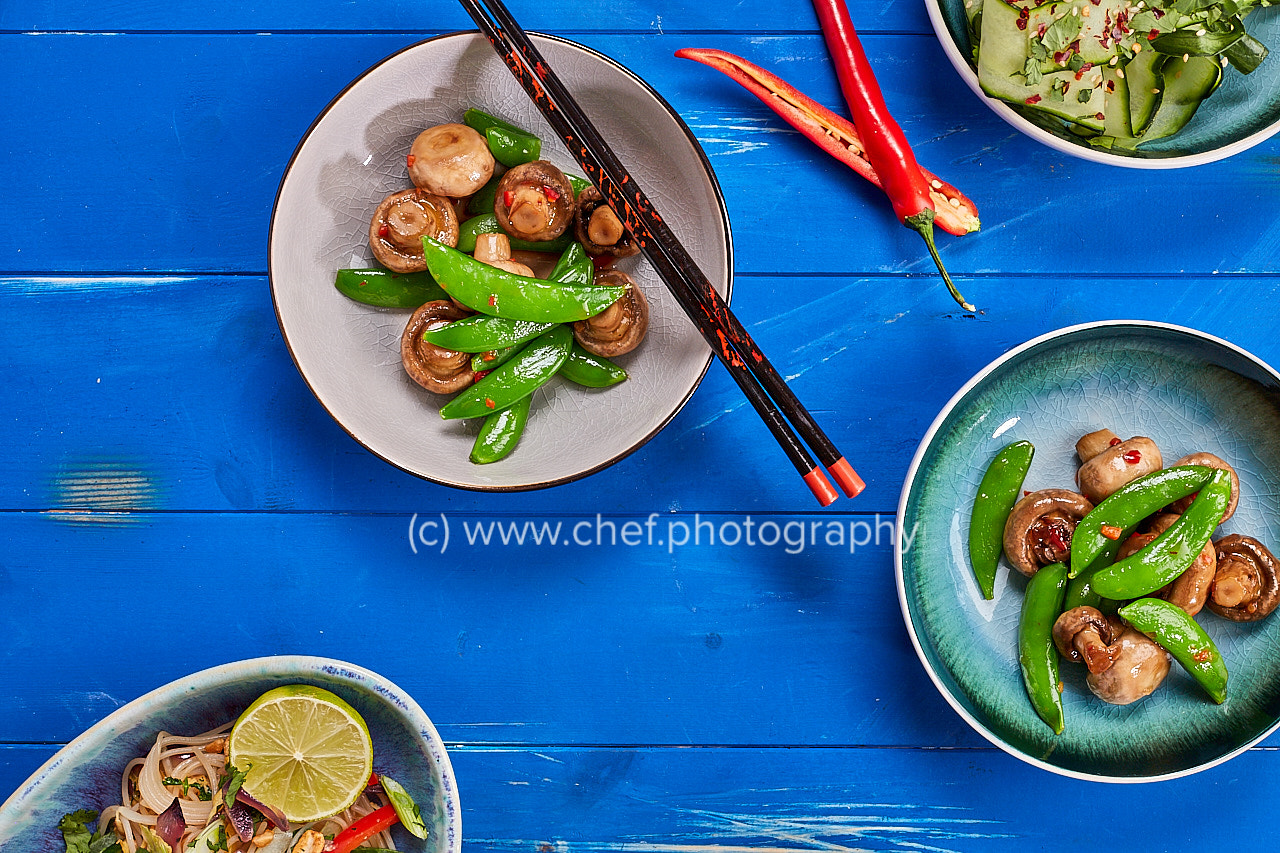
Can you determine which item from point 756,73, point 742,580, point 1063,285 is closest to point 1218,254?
point 1063,285

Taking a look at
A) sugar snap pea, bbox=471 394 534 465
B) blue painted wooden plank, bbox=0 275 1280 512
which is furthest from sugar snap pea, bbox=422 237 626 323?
blue painted wooden plank, bbox=0 275 1280 512

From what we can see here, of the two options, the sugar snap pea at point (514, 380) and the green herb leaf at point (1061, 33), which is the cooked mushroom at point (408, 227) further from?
the green herb leaf at point (1061, 33)

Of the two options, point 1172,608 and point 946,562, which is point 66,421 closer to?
point 946,562

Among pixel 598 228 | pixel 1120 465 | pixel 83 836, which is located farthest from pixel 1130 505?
pixel 83 836

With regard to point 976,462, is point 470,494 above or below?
below

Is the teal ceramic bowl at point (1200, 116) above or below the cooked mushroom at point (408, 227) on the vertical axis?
above

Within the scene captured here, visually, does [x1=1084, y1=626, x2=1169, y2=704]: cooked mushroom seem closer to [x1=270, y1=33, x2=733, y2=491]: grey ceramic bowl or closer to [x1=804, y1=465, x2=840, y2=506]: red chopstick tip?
[x1=804, y1=465, x2=840, y2=506]: red chopstick tip

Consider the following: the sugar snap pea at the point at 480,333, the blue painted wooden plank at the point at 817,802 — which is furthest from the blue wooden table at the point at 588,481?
the sugar snap pea at the point at 480,333

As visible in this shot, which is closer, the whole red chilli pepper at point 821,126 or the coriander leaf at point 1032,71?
the coriander leaf at point 1032,71
